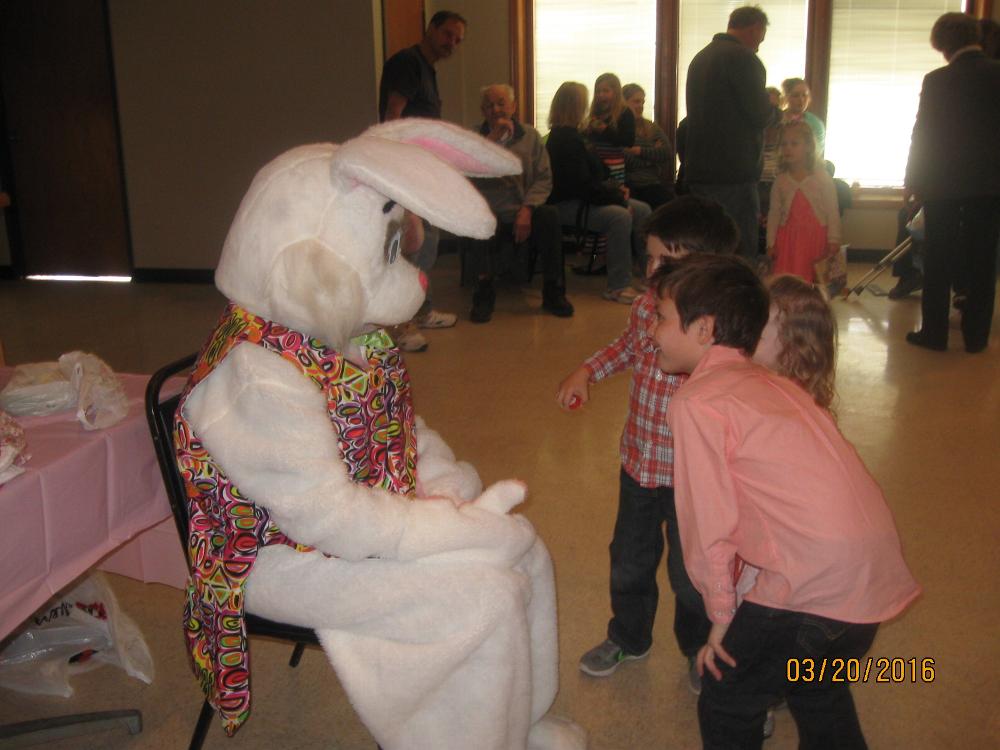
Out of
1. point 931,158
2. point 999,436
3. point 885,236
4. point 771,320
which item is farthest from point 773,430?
point 885,236

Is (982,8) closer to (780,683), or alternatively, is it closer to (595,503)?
(595,503)

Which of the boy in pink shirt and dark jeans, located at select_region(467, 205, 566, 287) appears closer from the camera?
the boy in pink shirt

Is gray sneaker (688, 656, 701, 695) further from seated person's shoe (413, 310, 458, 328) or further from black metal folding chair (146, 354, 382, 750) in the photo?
seated person's shoe (413, 310, 458, 328)

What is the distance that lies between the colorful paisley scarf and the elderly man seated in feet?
12.3

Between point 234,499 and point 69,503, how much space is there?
26cm

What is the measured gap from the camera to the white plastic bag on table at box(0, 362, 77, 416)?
150 cm

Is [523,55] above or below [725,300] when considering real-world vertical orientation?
above

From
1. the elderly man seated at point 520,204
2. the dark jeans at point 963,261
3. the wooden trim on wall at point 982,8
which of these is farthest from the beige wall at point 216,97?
the wooden trim on wall at point 982,8

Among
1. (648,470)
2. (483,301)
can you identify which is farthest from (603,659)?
(483,301)

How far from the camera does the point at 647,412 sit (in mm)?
1726

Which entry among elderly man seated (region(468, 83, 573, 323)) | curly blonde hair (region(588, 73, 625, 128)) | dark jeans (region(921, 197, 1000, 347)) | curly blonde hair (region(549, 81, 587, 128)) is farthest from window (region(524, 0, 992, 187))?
dark jeans (region(921, 197, 1000, 347))

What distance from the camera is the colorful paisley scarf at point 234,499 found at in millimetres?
1312

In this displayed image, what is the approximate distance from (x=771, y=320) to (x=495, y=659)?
2.44ft

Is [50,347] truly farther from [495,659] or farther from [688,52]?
[688,52]
